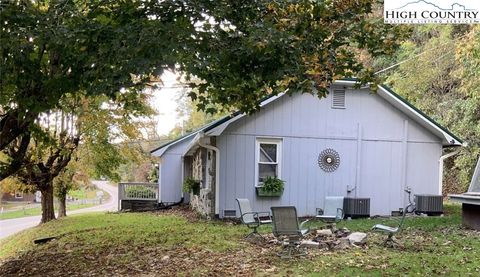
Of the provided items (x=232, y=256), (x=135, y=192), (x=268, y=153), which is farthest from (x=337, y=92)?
(x=135, y=192)

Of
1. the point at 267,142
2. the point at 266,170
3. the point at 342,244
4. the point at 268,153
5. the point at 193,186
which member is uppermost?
the point at 267,142

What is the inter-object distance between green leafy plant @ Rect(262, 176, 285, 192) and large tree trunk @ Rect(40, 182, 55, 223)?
970 centimetres

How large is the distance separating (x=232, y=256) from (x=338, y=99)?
7563 millimetres

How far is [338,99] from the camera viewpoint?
45.0ft

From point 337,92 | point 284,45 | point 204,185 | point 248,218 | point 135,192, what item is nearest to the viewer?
point 284,45

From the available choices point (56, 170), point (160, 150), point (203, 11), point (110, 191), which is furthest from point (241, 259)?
point (110, 191)

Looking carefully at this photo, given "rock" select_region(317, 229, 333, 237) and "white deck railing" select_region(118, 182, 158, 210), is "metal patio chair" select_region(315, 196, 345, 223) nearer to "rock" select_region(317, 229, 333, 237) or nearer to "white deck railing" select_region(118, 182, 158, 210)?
"rock" select_region(317, 229, 333, 237)

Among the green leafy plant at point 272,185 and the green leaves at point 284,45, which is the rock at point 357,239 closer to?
the green leaves at point 284,45

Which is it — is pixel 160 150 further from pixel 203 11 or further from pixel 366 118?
pixel 203 11

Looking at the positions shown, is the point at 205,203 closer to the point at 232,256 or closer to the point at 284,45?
the point at 232,256

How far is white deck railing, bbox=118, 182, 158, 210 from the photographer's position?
71.6 ft

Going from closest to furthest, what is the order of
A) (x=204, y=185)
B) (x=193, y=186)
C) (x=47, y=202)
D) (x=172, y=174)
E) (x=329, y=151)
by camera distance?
(x=329, y=151) → (x=204, y=185) → (x=193, y=186) → (x=47, y=202) → (x=172, y=174)

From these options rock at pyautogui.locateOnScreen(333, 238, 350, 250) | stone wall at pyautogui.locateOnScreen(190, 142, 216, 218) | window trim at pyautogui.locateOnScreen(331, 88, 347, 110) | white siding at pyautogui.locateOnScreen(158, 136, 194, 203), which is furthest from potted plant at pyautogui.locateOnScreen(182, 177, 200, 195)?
rock at pyautogui.locateOnScreen(333, 238, 350, 250)

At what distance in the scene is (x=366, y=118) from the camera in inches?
546
